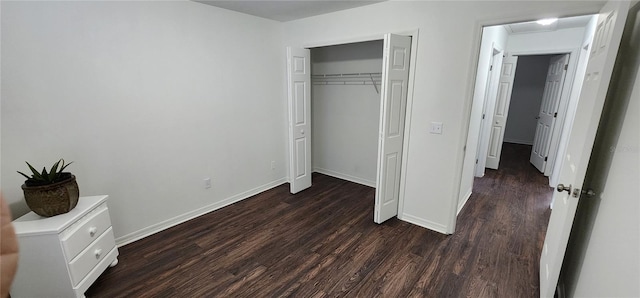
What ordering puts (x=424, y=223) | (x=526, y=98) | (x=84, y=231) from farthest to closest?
(x=526, y=98), (x=424, y=223), (x=84, y=231)

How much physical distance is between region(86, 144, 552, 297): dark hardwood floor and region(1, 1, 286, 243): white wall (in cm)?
48

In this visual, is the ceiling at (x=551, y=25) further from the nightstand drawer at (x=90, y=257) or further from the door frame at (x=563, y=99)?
the nightstand drawer at (x=90, y=257)

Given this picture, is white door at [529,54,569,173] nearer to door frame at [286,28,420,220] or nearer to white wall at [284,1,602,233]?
white wall at [284,1,602,233]

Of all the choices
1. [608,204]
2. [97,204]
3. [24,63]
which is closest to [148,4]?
[24,63]

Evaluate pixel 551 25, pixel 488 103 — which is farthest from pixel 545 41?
pixel 488 103

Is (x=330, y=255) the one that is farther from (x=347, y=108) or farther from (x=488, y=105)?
(x=488, y=105)

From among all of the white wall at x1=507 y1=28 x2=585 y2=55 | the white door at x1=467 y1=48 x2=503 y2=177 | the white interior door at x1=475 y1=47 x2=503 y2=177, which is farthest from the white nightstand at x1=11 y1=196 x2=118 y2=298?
the white wall at x1=507 y1=28 x2=585 y2=55

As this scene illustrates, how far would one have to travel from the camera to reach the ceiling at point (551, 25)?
133 inches

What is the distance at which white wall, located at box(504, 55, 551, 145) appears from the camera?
6234 millimetres

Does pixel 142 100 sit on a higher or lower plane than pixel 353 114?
higher

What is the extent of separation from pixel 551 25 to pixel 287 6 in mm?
3754

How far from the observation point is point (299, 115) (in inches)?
137

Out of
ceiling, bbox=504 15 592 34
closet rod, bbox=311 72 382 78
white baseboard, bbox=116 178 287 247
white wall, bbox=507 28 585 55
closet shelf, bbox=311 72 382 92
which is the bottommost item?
white baseboard, bbox=116 178 287 247

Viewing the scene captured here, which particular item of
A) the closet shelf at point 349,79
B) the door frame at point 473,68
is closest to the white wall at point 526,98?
the closet shelf at point 349,79
